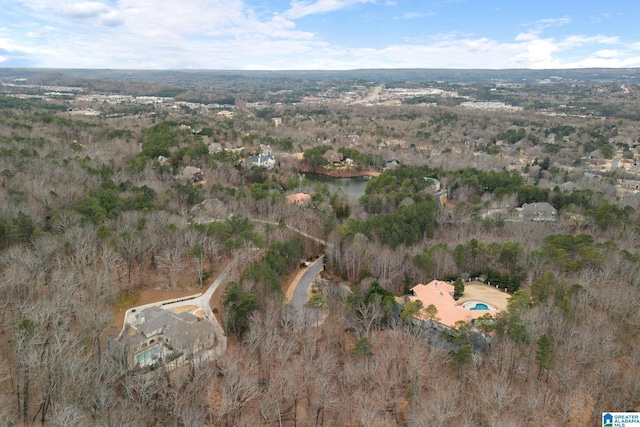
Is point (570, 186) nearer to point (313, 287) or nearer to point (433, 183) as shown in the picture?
point (433, 183)

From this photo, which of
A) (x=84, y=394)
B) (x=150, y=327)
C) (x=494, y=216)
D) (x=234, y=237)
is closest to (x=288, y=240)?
(x=234, y=237)

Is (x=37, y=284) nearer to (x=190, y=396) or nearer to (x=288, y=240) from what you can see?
(x=190, y=396)

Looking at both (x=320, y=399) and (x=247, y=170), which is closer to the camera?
(x=320, y=399)

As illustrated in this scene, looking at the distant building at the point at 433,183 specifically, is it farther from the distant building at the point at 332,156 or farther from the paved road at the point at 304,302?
the paved road at the point at 304,302

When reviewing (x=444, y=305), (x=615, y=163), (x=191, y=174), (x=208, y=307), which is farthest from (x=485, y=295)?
(x=615, y=163)

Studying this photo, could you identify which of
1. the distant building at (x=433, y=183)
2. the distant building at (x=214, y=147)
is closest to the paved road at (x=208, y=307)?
the distant building at (x=433, y=183)

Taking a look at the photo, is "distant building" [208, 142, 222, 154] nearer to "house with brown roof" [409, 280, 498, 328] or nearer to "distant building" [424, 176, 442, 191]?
"distant building" [424, 176, 442, 191]
